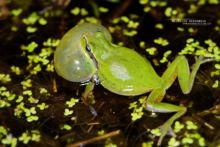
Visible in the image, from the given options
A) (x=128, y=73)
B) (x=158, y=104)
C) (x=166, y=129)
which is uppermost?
(x=128, y=73)

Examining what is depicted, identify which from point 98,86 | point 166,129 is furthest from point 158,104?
point 98,86

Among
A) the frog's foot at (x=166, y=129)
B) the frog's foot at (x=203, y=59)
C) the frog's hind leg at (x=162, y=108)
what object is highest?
the frog's foot at (x=203, y=59)

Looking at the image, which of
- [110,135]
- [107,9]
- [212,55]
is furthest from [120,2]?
[110,135]

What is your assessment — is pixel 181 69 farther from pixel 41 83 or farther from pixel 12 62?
pixel 12 62

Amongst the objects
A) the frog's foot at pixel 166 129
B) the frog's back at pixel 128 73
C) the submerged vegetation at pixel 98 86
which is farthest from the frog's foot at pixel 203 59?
the frog's foot at pixel 166 129

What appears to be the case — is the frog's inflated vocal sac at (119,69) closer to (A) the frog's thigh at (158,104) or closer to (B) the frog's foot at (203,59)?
(A) the frog's thigh at (158,104)

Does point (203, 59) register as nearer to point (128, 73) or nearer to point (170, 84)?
point (170, 84)

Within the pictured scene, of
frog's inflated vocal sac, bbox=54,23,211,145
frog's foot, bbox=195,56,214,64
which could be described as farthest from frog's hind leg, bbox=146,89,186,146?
frog's foot, bbox=195,56,214,64

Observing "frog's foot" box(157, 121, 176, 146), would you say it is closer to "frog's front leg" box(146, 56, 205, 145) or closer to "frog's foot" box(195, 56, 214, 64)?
"frog's front leg" box(146, 56, 205, 145)
